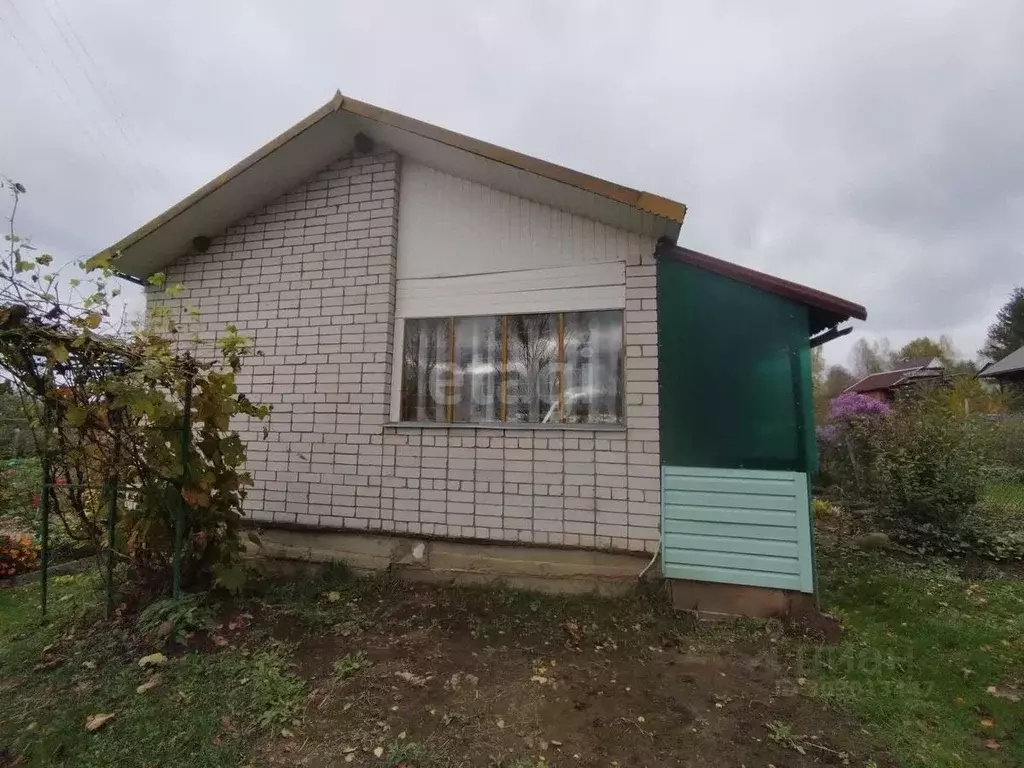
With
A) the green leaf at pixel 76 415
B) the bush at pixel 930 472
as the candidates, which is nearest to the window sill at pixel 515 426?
the green leaf at pixel 76 415

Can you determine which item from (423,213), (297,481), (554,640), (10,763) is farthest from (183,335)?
(554,640)

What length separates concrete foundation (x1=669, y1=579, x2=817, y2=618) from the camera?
422cm

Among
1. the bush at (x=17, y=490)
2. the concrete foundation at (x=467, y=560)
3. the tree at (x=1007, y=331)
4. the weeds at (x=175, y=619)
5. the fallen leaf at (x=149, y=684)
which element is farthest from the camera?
the tree at (x=1007, y=331)

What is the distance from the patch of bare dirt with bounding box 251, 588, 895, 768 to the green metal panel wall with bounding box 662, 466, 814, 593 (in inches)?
19.5

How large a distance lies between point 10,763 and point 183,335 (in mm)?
4290

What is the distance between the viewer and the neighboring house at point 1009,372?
19031mm

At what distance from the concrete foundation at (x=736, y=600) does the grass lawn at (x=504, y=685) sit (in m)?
0.19

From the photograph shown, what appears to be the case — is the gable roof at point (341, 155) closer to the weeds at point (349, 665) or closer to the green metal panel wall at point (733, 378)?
the green metal panel wall at point (733, 378)

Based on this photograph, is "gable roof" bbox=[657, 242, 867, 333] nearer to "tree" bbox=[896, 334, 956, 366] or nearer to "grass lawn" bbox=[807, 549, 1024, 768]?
"grass lawn" bbox=[807, 549, 1024, 768]

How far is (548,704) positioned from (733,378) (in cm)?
289

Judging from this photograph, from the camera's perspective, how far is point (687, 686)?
A: 3.39m

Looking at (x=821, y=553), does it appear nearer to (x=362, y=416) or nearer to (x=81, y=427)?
(x=362, y=416)

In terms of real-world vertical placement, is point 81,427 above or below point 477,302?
below

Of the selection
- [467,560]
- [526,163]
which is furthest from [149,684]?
[526,163]
